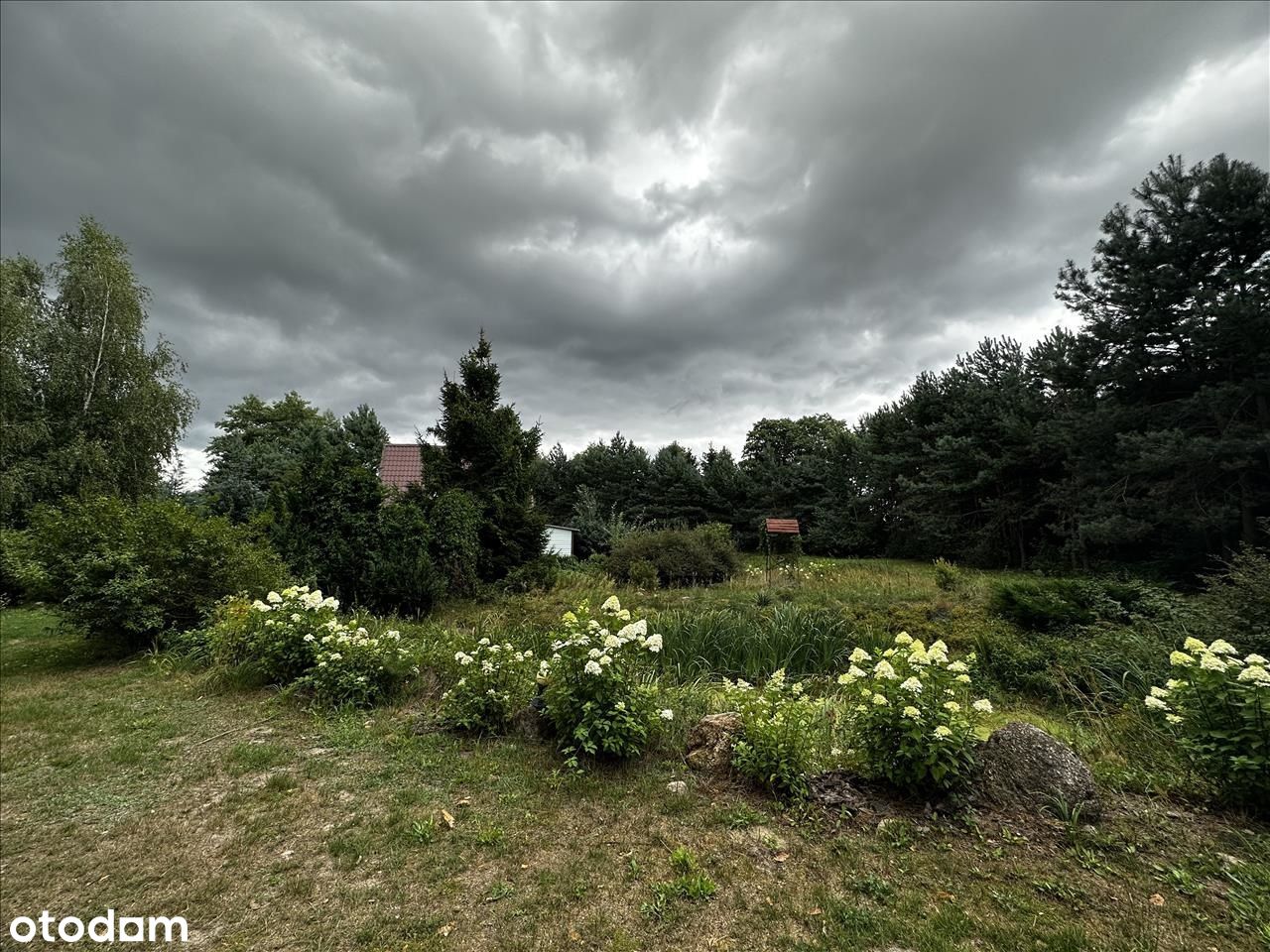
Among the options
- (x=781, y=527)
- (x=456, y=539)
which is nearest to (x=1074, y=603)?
(x=781, y=527)

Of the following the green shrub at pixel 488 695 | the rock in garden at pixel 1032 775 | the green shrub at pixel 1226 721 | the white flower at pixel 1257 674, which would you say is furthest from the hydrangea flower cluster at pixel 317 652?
the white flower at pixel 1257 674

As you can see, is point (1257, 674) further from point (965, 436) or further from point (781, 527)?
point (965, 436)

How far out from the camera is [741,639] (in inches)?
226

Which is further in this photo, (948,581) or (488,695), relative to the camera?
(948,581)

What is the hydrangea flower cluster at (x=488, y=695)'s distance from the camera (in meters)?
3.85

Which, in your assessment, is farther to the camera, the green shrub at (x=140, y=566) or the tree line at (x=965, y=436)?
the tree line at (x=965, y=436)

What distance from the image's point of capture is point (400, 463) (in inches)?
760

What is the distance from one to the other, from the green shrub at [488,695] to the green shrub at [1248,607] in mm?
5914

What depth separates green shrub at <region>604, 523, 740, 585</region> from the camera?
12109mm

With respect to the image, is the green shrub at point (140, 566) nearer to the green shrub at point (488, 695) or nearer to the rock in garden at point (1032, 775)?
the green shrub at point (488, 695)

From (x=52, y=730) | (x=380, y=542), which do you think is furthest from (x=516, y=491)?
(x=52, y=730)

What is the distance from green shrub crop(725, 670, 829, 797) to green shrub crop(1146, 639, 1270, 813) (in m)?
1.69

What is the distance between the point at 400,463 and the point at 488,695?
17328mm

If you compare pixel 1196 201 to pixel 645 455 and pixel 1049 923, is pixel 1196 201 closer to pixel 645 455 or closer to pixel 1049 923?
pixel 1049 923
